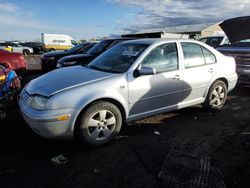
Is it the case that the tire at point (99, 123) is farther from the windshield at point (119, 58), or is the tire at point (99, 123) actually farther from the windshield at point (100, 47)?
the windshield at point (100, 47)

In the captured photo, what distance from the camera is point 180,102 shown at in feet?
18.0

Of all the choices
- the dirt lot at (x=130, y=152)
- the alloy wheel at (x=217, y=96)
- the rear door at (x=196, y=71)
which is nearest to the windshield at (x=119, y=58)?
the rear door at (x=196, y=71)

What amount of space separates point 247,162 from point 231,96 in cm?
425

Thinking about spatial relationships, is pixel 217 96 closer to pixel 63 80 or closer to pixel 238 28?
pixel 238 28

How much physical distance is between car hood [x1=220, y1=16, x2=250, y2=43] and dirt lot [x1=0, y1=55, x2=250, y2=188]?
1.85m

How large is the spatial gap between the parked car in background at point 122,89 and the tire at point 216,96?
2cm

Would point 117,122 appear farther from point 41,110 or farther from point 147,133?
point 41,110

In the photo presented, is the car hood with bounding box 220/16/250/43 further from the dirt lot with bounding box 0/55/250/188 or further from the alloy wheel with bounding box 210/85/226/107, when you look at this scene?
the dirt lot with bounding box 0/55/250/188

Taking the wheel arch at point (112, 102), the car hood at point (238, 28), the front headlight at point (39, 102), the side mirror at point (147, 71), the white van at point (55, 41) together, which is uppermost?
the white van at point (55, 41)

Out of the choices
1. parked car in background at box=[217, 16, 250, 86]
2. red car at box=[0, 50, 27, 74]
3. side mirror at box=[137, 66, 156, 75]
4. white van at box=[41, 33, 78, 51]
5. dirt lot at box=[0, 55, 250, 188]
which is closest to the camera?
dirt lot at box=[0, 55, 250, 188]

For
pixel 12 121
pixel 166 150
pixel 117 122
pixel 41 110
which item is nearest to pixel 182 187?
pixel 166 150

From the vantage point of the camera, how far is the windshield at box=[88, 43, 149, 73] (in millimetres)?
4938

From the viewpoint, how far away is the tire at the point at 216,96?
19.8ft

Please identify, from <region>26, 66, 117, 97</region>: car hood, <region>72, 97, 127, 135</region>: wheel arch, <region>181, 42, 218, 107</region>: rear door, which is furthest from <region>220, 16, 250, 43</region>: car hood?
<region>72, 97, 127, 135</region>: wheel arch
